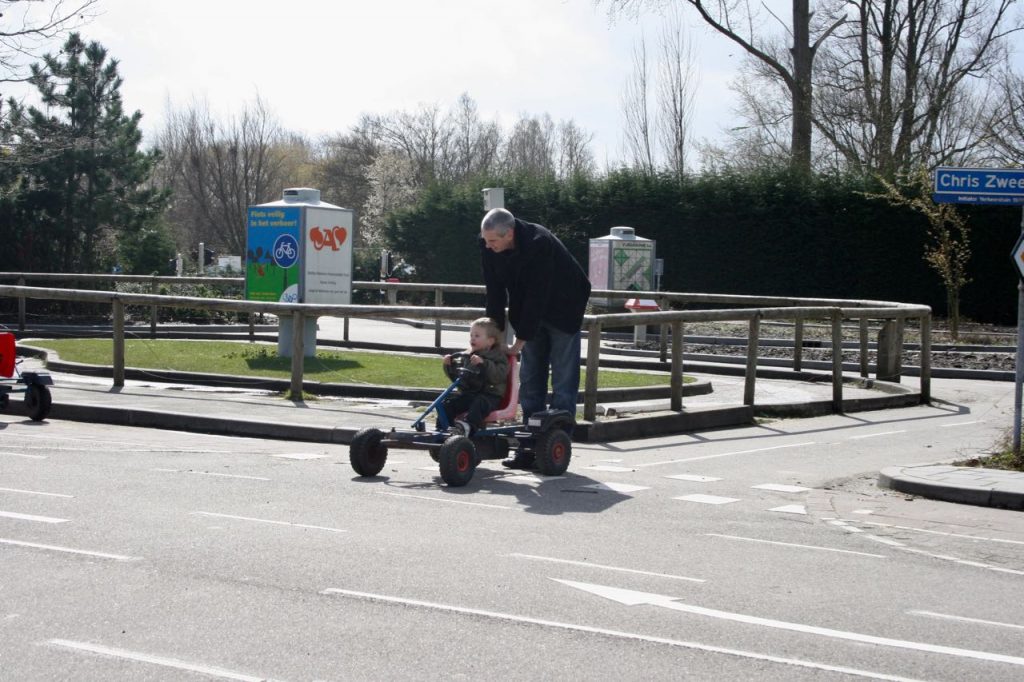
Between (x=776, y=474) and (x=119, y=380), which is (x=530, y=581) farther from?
(x=119, y=380)

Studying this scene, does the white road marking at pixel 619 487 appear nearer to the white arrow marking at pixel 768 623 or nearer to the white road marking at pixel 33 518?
the white arrow marking at pixel 768 623

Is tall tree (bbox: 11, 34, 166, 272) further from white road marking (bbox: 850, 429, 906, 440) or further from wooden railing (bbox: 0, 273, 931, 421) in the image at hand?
white road marking (bbox: 850, 429, 906, 440)

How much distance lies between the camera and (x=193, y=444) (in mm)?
11469

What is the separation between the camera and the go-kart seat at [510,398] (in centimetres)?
980

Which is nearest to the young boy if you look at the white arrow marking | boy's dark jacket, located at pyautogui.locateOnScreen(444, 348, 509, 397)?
boy's dark jacket, located at pyautogui.locateOnScreen(444, 348, 509, 397)

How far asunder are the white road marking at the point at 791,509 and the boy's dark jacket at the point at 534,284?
2.38m

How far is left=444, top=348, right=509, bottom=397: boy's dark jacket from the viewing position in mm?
9531

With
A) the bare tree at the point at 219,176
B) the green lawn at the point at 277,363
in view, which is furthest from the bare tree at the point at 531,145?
the green lawn at the point at 277,363

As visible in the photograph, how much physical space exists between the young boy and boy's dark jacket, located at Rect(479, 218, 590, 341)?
361 mm

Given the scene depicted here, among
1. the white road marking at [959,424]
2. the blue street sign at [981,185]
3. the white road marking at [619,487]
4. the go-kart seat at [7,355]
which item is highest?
the blue street sign at [981,185]

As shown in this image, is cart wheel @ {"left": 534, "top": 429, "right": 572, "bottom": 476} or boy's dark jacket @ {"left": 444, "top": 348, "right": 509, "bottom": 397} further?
cart wheel @ {"left": 534, "top": 429, "right": 572, "bottom": 476}

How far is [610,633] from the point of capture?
5449mm

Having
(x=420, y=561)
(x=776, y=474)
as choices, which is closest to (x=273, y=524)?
(x=420, y=561)

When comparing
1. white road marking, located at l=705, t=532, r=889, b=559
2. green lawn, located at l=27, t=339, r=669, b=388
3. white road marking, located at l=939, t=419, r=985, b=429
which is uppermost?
green lawn, located at l=27, t=339, r=669, b=388
